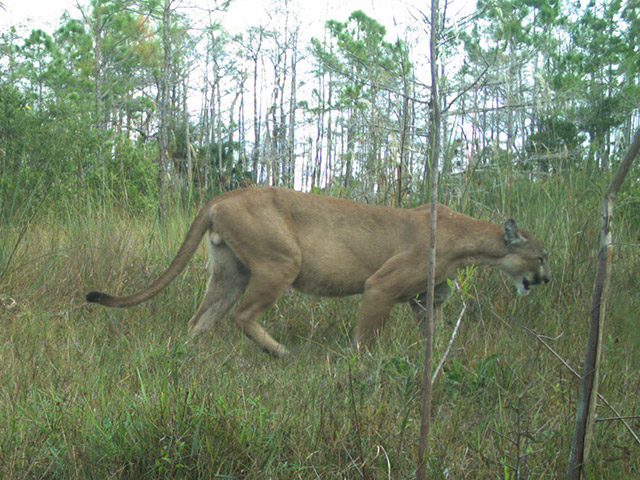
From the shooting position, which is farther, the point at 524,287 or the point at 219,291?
the point at 524,287

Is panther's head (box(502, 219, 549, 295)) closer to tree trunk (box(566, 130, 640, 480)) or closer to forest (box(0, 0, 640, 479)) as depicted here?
forest (box(0, 0, 640, 479))

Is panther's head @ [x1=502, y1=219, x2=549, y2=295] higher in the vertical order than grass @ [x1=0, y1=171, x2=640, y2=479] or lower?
higher

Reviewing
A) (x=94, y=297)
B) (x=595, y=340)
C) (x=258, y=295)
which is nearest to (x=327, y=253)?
(x=258, y=295)

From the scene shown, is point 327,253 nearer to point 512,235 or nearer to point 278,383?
point 512,235

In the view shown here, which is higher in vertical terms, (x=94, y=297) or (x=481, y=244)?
(x=481, y=244)

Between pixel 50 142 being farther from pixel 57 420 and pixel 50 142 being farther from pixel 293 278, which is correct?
pixel 57 420

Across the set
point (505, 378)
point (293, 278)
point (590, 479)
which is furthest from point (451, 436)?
point (293, 278)

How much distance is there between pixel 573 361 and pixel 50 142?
555cm

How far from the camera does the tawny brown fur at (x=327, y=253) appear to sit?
4680mm

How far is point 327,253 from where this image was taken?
4.97m

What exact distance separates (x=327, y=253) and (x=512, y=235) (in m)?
1.54

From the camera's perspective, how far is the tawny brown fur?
15.4ft

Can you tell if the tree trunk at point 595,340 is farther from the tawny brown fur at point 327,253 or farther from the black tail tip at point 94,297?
the black tail tip at point 94,297

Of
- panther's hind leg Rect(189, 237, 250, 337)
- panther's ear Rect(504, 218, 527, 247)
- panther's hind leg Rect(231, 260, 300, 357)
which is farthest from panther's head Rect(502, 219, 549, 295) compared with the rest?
panther's hind leg Rect(189, 237, 250, 337)
